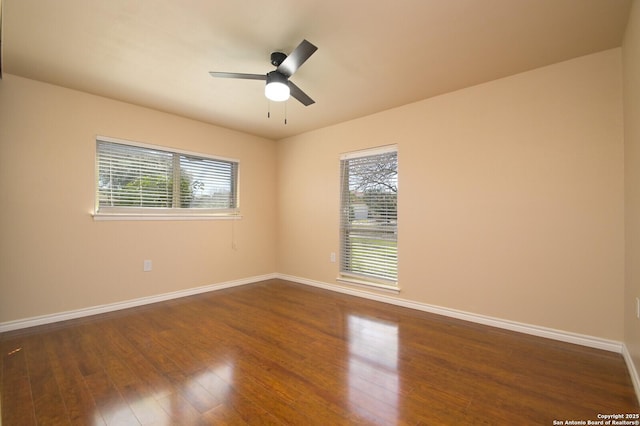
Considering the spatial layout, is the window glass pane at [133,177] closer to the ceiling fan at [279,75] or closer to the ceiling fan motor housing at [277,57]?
the ceiling fan at [279,75]

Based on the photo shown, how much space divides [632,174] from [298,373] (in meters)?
2.67

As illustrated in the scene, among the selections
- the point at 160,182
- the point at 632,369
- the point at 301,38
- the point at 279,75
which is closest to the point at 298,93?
the point at 279,75

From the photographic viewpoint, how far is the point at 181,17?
1.97 m

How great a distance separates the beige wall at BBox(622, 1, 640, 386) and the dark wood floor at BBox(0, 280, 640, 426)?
39 cm

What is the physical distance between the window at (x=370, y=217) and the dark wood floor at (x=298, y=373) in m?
0.86

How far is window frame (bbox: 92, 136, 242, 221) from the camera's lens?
3.22 m

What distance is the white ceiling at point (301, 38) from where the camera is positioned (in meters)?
1.88

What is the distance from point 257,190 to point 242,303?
198 cm

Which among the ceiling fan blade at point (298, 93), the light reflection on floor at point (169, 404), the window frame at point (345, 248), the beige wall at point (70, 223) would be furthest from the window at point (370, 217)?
the light reflection on floor at point (169, 404)

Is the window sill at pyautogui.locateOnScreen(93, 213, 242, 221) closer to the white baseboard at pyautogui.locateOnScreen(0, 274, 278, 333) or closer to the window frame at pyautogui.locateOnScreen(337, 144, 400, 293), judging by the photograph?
the white baseboard at pyautogui.locateOnScreen(0, 274, 278, 333)

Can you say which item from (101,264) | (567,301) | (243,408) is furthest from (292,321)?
(567,301)

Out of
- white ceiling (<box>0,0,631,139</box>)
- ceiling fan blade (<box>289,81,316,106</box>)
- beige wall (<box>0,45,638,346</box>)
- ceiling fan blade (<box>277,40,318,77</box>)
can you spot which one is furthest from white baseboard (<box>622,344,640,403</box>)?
ceiling fan blade (<box>289,81,316,106</box>)

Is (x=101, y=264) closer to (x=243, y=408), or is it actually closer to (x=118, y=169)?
(x=118, y=169)

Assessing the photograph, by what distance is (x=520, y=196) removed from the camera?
270cm
